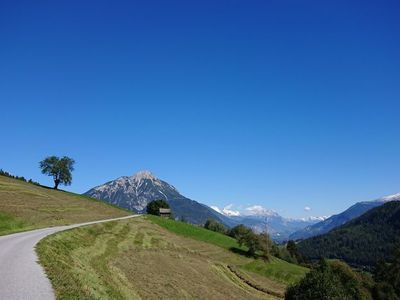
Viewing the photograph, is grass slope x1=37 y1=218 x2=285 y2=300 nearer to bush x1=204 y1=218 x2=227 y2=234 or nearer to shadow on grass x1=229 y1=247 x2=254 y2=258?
shadow on grass x1=229 y1=247 x2=254 y2=258

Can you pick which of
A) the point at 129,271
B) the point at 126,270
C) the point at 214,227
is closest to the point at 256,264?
the point at 129,271

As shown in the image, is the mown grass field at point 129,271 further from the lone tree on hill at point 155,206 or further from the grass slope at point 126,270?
the lone tree on hill at point 155,206

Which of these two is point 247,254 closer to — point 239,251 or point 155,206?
point 239,251

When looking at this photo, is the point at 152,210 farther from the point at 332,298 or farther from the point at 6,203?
the point at 332,298

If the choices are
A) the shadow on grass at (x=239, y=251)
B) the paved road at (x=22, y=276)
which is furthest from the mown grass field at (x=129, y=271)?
the shadow on grass at (x=239, y=251)

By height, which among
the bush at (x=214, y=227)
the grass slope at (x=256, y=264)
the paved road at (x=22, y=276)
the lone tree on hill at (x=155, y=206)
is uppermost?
the lone tree on hill at (x=155, y=206)

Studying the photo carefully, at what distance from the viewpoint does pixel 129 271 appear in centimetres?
5022

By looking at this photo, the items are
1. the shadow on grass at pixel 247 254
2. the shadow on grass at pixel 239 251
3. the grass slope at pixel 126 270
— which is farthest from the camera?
the shadow on grass at pixel 239 251

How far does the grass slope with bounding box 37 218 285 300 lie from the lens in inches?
1244

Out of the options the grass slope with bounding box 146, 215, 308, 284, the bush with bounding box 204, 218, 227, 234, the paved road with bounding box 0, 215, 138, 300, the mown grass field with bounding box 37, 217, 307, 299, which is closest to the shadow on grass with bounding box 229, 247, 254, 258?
the grass slope with bounding box 146, 215, 308, 284

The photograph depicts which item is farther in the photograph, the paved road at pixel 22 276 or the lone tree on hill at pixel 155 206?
the lone tree on hill at pixel 155 206

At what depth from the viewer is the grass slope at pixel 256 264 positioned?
97.8m

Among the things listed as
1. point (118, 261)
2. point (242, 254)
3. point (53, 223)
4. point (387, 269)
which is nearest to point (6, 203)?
point (53, 223)

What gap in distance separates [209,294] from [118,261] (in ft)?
40.9
